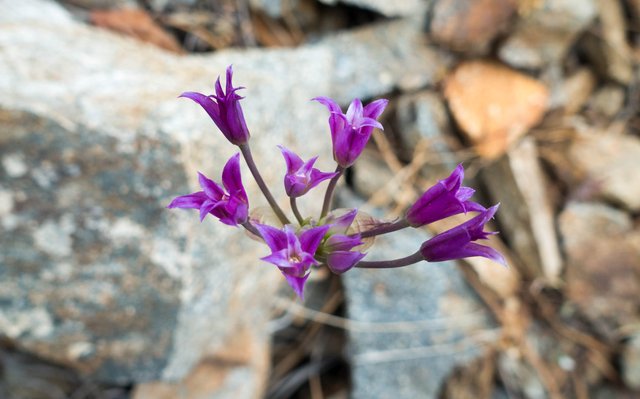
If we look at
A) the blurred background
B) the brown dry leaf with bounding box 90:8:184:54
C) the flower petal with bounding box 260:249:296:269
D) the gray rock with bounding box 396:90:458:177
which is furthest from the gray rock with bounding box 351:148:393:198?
the flower petal with bounding box 260:249:296:269

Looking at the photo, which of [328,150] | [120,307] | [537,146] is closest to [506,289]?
[537,146]

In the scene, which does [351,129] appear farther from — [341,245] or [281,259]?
[281,259]

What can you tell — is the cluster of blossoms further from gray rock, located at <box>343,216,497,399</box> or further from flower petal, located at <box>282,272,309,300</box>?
gray rock, located at <box>343,216,497,399</box>

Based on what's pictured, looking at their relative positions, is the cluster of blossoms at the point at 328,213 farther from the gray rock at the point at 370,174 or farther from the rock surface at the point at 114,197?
the gray rock at the point at 370,174

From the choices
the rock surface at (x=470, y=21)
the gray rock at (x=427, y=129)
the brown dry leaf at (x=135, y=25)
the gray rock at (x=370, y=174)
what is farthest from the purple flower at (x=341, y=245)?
the rock surface at (x=470, y=21)

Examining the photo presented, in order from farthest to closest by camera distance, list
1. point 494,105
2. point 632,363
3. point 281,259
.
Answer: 1. point 494,105
2. point 632,363
3. point 281,259

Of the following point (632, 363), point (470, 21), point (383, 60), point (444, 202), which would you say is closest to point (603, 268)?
point (632, 363)
